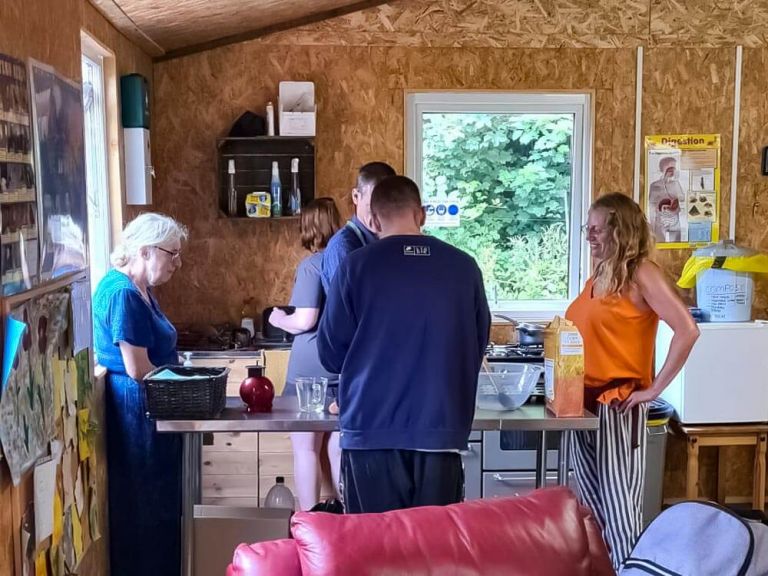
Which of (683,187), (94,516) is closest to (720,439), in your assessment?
(683,187)

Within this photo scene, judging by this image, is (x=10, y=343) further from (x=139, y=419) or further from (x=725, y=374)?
(x=725, y=374)

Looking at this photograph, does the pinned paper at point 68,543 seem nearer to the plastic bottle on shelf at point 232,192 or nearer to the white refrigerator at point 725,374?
the plastic bottle on shelf at point 232,192

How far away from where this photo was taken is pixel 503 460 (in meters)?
3.98

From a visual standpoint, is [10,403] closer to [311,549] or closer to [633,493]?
[311,549]

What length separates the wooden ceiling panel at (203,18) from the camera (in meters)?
3.22

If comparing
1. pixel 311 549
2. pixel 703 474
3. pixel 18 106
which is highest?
pixel 18 106

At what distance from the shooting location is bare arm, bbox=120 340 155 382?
272 cm

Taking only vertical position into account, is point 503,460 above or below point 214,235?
below

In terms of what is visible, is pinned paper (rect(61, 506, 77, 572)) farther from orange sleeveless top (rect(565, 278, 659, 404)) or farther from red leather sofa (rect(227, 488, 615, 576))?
orange sleeveless top (rect(565, 278, 659, 404))

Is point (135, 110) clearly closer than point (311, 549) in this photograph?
No

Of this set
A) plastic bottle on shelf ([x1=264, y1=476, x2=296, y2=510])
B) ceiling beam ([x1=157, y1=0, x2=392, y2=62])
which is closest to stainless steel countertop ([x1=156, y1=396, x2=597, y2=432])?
plastic bottle on shelf ([x1=264, y1=476, x2=296, y2=510])

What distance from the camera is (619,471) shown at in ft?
8.84

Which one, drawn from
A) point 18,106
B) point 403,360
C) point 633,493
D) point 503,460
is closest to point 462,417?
point 403,360

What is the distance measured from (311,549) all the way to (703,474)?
3.47 metres
